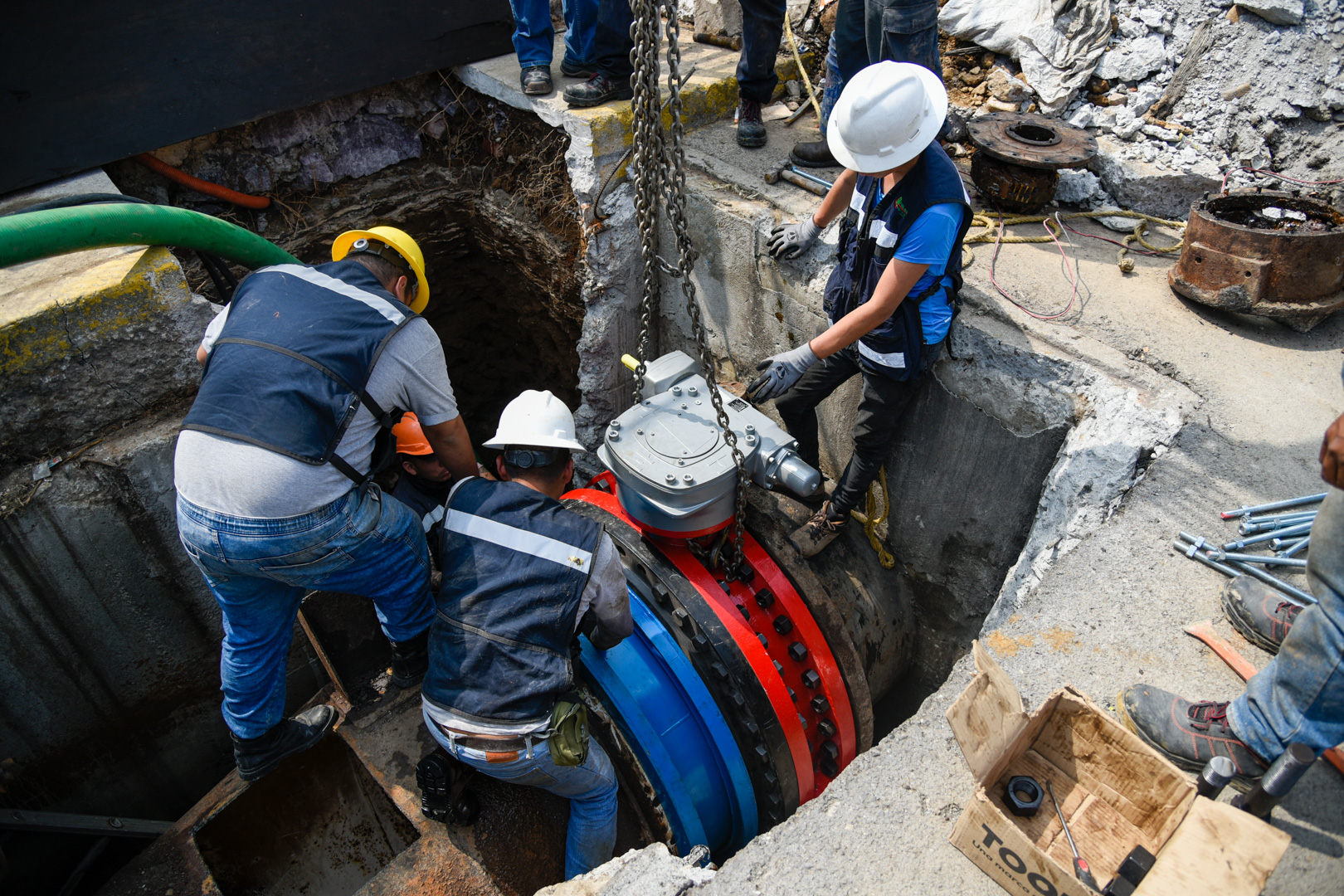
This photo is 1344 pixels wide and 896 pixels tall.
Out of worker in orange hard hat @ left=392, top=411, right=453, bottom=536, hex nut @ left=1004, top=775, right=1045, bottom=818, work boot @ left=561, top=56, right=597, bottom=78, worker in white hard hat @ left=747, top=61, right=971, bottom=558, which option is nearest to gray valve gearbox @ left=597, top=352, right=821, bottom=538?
worker in white hard hat @ left=747, top=61, right=971, bottom=558

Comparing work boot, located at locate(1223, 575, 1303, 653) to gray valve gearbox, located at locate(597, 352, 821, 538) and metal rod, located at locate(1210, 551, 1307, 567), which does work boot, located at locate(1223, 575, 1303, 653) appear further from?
gray valve gearbox, located at locate(597, 352, 821, 538)

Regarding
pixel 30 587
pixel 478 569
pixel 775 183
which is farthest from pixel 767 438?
pixel 30 587

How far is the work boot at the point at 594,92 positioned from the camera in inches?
163

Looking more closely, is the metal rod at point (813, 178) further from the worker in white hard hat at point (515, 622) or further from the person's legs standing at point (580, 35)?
the worker in white hard hat at point (515, 622)

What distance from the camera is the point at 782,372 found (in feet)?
9.83

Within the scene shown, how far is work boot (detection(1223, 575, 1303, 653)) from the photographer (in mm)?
2080

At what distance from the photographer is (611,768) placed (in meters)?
2.76

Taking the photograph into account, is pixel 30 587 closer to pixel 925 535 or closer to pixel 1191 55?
pixel 925 535

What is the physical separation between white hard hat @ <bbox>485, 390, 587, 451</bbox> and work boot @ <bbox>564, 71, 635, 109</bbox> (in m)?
2.15

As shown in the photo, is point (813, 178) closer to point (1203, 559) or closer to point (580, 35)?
point (580, 35)

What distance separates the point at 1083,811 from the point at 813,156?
10.3 feet

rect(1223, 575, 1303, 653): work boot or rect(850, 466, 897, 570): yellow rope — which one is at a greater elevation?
rect(1223, 575, 1303, 653): work boot

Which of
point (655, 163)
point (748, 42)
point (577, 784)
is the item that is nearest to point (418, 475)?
point (577, 784)

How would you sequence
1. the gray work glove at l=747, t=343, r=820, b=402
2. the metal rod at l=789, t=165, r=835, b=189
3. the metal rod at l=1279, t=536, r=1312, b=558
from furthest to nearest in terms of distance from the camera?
the metal rod at l=789, t=165, r=835, b=189 < the gray work glove at l=747, t=343, r=820, b=402 < the metal rod at l=1279, t=536, r=1312, b=558
